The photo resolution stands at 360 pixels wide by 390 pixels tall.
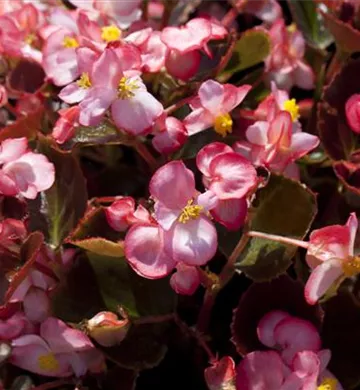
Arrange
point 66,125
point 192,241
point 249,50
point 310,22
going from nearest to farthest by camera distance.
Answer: point 192,241 < point 66,125 < point 249,50 < point 310,22

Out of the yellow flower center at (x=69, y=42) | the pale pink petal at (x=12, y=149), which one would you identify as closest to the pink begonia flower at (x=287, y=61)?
the yellow flower center at (x=69, y=42)

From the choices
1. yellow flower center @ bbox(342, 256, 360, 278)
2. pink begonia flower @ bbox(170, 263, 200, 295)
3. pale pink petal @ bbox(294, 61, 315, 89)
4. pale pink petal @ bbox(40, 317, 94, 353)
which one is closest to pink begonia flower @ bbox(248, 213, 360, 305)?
yellow flower center @ bbox(342, 256, 360, 278)

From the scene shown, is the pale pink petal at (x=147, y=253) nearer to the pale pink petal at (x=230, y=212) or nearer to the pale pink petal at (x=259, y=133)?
the pale pink petal at (x=230, y=212)

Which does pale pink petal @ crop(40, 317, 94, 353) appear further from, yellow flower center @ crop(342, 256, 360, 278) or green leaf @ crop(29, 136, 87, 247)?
yellow flower center @ crop(342, 256, 360, 278)

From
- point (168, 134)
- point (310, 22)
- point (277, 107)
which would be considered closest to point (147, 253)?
point (168, 134)

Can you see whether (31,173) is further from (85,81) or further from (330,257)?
(330,257)

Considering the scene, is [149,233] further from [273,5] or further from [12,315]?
[273,5]
